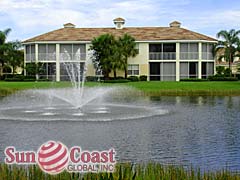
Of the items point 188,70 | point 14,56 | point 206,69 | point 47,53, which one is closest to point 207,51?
point 206,69

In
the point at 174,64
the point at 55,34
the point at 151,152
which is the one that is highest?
the point at 55,34

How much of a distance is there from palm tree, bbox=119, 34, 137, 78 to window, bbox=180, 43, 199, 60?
6.70 metres

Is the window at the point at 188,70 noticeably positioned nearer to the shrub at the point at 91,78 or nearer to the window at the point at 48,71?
the shrub at the point at 91,78

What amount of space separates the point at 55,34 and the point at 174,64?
17044mm

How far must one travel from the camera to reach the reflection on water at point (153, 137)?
14180mm

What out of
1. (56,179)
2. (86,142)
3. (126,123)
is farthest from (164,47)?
(56,179)

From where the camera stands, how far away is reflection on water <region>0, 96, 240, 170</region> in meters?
14.2

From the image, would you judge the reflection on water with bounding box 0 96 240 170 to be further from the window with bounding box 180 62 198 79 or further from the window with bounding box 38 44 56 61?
the window with bounding box 38 44 56 61

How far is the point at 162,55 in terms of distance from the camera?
207 ft

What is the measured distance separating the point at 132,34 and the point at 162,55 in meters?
5.46

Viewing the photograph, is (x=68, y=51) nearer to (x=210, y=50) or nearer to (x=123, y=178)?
(x=210, y=50)

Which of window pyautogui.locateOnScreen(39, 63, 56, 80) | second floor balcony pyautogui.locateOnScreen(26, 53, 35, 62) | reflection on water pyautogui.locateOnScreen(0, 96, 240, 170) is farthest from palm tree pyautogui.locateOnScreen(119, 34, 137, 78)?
reflection on water pyautogui.locateOnScreen(0, 96, 240, 170)

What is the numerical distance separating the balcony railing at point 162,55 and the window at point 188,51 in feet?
3.90

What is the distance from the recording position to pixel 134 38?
2456 inches
